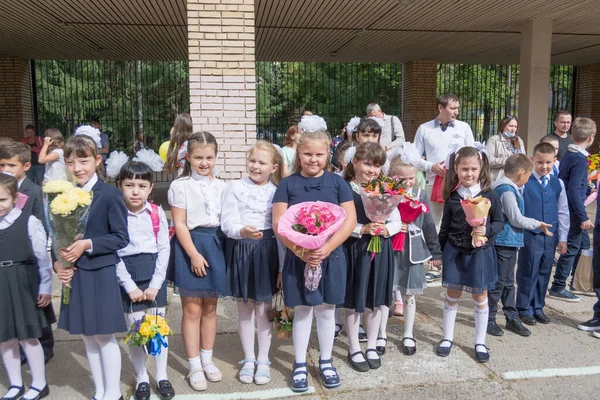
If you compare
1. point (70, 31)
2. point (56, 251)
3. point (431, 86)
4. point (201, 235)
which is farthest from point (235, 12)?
point (431, 86)

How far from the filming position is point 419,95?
15.2m

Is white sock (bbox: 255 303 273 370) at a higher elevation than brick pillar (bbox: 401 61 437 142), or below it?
below

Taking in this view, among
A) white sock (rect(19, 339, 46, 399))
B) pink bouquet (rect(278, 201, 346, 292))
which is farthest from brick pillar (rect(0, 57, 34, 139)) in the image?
pink bouquet (rect(278, 201, 346, 292))

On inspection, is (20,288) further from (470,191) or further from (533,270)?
(533,270)

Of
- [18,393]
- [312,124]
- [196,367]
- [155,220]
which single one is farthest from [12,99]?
[196,367]

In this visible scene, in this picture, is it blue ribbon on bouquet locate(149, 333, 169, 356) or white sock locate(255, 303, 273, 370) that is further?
white sock locate(255, 303, 273, 370)

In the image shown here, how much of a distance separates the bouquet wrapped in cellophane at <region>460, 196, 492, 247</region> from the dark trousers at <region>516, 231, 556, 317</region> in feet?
3.24

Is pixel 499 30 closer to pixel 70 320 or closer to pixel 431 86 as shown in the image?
pixel 431 86

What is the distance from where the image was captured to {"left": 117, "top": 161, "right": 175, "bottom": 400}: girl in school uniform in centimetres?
321

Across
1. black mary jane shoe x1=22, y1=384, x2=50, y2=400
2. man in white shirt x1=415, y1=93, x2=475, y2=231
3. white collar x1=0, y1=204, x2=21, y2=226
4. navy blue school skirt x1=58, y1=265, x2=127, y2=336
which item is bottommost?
black mary jane shoe x1=22, y1=384, x2=50, y2=400

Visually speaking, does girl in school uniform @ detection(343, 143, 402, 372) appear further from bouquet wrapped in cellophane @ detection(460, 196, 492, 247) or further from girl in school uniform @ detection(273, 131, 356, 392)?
bouquet wrapped in cellophane @ detection(460, 196, 492, 247)

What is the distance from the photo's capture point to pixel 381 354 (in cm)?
393

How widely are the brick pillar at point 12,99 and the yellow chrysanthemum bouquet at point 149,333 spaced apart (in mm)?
12105

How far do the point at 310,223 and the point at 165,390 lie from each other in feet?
4.63
